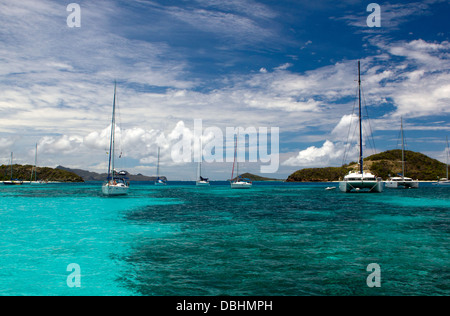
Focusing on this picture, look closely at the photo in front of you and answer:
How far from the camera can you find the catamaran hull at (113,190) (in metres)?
65.8

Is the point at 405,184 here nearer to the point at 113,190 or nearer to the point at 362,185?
the point at 362,185

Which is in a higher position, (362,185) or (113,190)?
(362,185)

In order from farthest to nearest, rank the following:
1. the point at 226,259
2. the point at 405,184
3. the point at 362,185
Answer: the point at 405,184, the point at 362,185, the point at 226,259

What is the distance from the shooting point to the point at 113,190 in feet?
221

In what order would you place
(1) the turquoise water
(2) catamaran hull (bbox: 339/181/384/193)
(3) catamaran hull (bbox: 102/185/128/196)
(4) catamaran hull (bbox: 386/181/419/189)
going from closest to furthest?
1. (1) the turquoise water
2. (3) catamaran hull (bbox: 102/185/128/196)
3. (2) catamaran hull (bbox: 339/181/384/193)
4. (4) catamaran hull (bbox: 386/181/419/189)

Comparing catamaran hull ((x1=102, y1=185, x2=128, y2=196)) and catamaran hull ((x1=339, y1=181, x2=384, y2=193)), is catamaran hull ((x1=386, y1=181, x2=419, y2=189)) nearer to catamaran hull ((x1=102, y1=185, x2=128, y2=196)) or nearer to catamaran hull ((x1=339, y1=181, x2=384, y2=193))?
catamaran hull ((x1=339, y1=181, x2=384, y2=193))

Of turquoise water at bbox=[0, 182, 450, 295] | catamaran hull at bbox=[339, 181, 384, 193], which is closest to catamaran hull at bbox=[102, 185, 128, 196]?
turquoise water at bbox=[0, 182, 450, 295]

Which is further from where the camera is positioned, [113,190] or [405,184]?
[405,184]

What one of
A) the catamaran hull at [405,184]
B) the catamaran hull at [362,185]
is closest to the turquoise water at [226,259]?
the catamaran hull at [362,185]

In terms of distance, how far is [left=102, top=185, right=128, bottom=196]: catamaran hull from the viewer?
2591 inches

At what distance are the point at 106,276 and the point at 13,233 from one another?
15495mm

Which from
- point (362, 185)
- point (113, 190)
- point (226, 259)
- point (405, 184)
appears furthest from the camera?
point (405, 184)

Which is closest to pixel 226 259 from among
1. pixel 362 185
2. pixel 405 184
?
pixel 362 185
